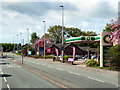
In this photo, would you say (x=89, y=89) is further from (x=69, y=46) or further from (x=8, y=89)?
Result: (x=69, y=46)

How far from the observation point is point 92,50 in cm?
8906

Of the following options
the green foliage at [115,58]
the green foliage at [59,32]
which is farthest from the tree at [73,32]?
the green foliage at [115,58]

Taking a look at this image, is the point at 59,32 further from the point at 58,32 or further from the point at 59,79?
the point at 59,79

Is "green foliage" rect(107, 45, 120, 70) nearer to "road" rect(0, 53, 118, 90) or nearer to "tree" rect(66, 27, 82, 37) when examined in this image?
"road" rect(0, 53, 118, 90)

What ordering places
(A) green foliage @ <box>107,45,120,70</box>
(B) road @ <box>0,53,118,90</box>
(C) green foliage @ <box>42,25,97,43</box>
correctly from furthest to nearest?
(C) green foliage @ <box>42,25,97,43</box> → (A) green foliage @ <box>107,45,120,70</box> → (B) road @ <box>0,53,118,90</box>

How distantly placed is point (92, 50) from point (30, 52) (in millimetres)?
30396

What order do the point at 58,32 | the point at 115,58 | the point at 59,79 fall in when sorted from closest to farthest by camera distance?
1. the point at 59,79
2. the point at 115,58
3. the point at 58,32

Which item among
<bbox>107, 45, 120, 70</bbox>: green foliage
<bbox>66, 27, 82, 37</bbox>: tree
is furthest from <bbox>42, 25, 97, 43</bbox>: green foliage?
<bbox>107, 45, 120, 70</bbox>: green foliage

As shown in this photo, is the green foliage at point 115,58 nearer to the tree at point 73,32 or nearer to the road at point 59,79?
the road at point 59,79

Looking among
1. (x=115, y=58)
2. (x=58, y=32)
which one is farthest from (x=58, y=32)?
(x=115, y=58)

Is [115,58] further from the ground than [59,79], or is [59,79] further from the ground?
[115,58]

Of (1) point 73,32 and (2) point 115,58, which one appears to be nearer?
(2) point 115,58

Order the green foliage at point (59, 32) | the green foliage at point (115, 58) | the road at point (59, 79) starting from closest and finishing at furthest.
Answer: the road at point (59, 79)
the green foliage at point (115, 58)
the green foliage at point (59, 32)

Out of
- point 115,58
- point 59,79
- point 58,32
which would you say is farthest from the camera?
point 58,32
